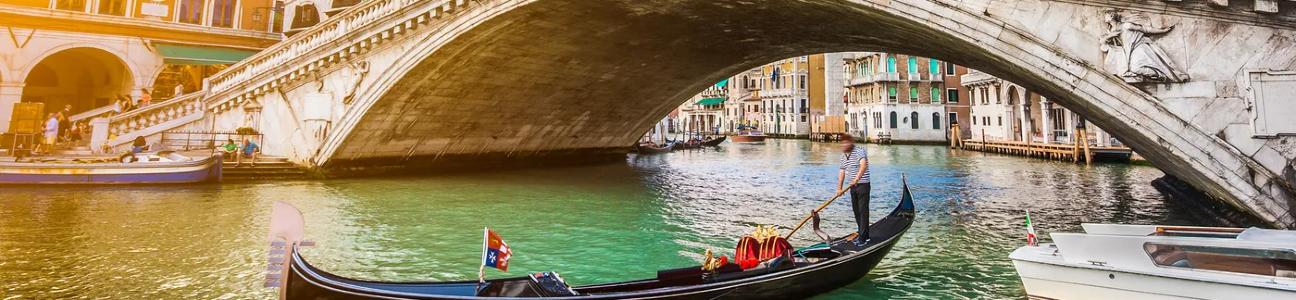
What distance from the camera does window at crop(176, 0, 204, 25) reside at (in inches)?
856

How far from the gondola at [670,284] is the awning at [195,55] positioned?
22998 millimetres

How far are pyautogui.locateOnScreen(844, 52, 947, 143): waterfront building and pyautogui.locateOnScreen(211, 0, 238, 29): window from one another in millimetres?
42599

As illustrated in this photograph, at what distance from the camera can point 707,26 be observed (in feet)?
48.5

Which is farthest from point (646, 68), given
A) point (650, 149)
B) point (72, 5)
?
point (72, 5)

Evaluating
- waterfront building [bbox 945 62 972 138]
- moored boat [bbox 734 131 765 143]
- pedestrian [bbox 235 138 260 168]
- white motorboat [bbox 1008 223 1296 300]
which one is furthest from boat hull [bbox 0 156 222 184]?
waterfront building [bbox 945 62 972 138]

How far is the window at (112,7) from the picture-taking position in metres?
20.1

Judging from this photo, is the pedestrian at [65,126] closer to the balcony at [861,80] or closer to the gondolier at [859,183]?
the gondolier at [859,183]

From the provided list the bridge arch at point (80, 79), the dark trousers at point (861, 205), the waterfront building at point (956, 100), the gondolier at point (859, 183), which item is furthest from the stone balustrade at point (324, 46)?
the waterfront building at point (956, 100)

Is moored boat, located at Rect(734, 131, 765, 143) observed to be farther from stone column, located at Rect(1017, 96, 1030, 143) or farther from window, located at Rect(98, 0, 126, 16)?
window, located at Rect(98, 0, 126, 16)

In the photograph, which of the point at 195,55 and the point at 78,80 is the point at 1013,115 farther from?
the point at 78,80

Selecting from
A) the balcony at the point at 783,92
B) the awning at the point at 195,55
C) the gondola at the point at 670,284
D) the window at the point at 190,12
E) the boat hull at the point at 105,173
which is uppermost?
the balcony at the point at 783,92

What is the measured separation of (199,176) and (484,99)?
7.83 metres

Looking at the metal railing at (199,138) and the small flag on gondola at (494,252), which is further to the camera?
the metal railing at (199,138)

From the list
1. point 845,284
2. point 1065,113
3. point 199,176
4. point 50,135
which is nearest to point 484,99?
point 199,176
